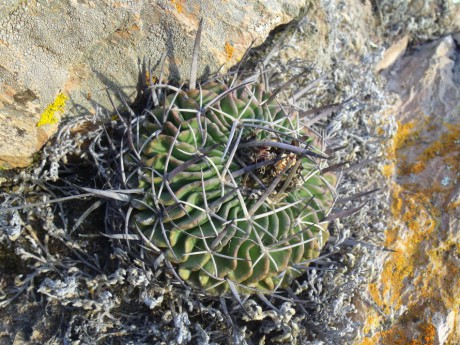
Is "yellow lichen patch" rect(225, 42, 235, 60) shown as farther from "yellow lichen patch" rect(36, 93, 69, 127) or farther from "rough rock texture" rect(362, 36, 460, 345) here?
"rough rock texture" rect(362, 36, 460, 345)

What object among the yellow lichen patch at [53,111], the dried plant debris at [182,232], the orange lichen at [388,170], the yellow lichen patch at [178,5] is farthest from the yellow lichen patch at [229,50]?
the orange lichen at [388,170]

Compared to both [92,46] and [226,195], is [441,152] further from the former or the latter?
[92,46]

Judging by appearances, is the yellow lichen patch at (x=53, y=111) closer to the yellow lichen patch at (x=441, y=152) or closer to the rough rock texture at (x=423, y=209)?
the rough rock texture at (x=423, y=209)

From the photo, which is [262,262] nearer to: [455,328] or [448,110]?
[455,328]

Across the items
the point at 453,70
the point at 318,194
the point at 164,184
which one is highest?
the point at 453,70

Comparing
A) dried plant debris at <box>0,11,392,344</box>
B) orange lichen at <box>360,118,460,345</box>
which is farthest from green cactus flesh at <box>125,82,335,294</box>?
orange lichen at <box>360,118,460,345</box>

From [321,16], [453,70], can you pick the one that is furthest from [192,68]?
[453,70]
